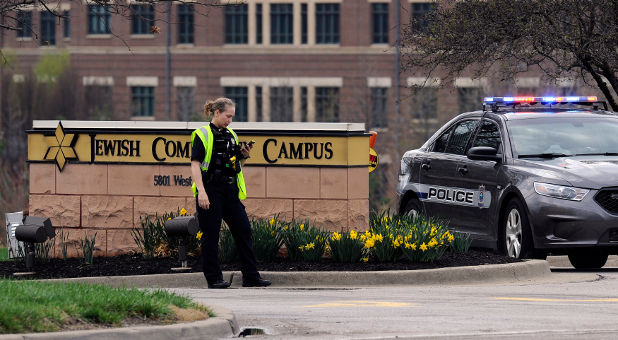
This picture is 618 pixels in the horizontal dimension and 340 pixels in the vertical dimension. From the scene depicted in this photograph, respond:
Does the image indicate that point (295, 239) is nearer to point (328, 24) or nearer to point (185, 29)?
point (328, 24)

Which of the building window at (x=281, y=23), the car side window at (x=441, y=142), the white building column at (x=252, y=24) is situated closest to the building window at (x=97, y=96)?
the white building column at (x=252, y=24)

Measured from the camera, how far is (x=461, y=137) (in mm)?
16562

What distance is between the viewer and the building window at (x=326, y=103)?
63031 millimetres

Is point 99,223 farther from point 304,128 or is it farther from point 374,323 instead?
point 374,323

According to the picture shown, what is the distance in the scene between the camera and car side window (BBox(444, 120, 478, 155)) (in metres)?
16.4

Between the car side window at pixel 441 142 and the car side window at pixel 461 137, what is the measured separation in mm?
113

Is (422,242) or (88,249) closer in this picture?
(422,242)

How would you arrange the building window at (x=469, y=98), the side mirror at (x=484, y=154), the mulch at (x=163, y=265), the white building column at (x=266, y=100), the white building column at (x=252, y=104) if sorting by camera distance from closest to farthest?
the mulch at (x=163, y=265)
the side mirror at (x=484, y=154)
the building window at (x=469, y=98)
the white building column at (x=266, y=100)
the white building column at (x=252, y=104)

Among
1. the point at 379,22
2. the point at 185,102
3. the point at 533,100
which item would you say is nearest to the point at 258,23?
the point at 185,102

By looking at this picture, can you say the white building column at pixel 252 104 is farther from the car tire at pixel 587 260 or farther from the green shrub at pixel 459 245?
the green shrub at pixel 459 245

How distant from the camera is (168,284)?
13.6m

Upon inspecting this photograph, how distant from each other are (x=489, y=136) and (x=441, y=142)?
1.24 metres

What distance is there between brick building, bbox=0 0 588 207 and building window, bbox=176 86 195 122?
6cm

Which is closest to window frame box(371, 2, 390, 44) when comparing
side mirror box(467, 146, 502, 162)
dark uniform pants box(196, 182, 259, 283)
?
side mirror box(467, 146, 502, 162)
